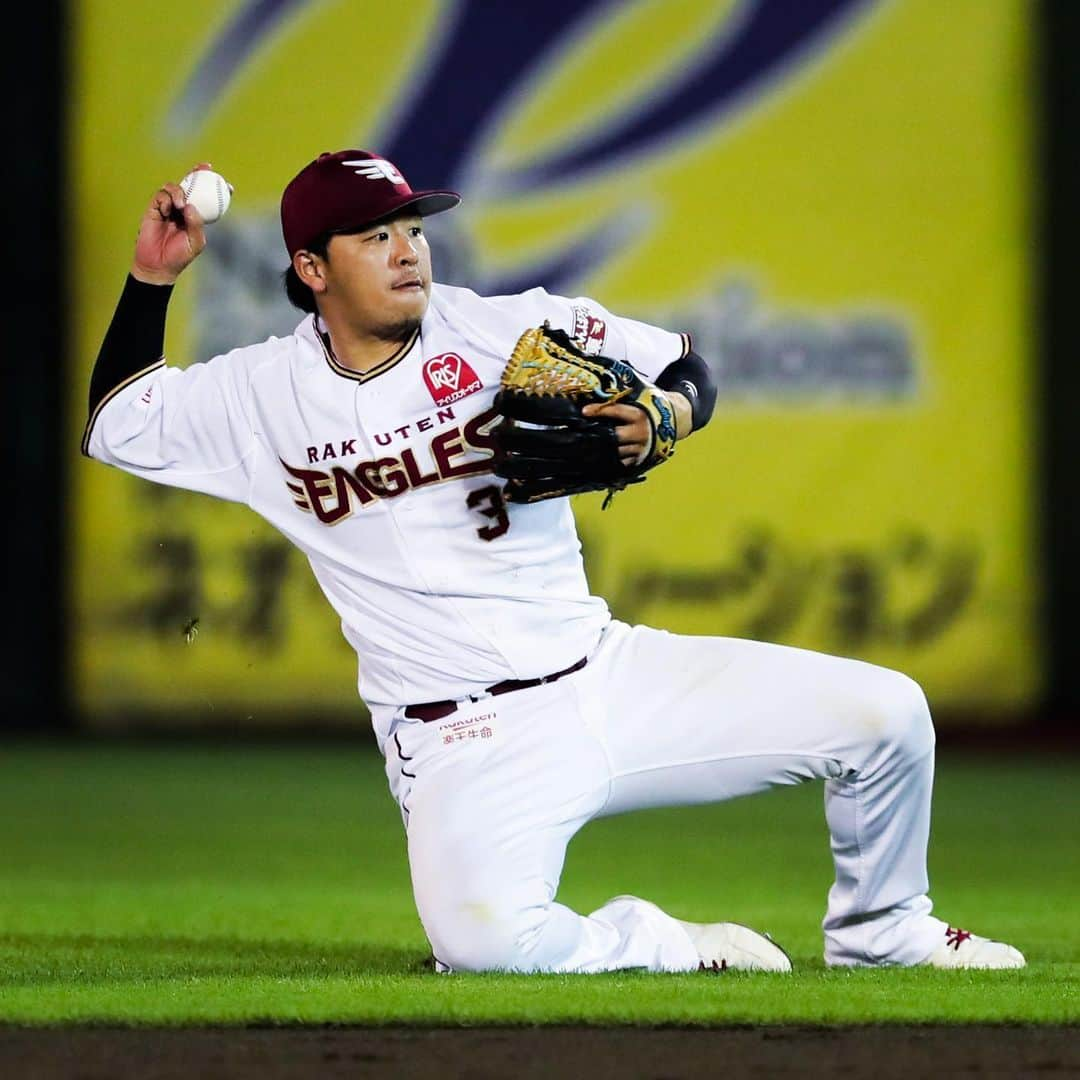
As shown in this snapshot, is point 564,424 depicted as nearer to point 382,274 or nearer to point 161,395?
point 382,274

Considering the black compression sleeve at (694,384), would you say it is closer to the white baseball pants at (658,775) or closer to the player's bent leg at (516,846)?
the white baseball pants at (658,775)

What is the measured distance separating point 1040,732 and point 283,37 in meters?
5.42

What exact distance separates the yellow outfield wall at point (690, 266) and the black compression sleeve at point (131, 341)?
586cm

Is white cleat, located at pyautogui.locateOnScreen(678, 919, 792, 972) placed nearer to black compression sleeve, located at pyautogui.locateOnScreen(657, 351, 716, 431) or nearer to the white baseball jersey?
the white baseball jersey

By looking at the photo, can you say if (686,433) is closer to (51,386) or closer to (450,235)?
(450,235)

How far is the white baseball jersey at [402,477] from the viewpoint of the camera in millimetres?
4875

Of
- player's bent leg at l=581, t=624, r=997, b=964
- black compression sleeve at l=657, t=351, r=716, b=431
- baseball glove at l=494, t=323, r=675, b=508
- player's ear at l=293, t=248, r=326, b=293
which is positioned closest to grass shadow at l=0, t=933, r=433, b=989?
player's bent leg at l=581, t=624, r=997, b=964

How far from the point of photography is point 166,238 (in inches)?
193

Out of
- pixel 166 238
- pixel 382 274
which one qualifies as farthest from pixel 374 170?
pixel 166 238

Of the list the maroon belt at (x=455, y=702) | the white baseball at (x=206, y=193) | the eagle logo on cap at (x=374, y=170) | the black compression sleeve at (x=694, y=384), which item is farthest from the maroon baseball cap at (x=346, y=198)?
the maroon belt at (x=455, y=702)

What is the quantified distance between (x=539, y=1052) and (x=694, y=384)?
1818 mm

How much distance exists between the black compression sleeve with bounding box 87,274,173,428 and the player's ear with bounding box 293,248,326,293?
306mm

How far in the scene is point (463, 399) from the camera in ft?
16.1

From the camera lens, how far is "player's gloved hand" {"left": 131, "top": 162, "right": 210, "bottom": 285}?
16.1 ft
